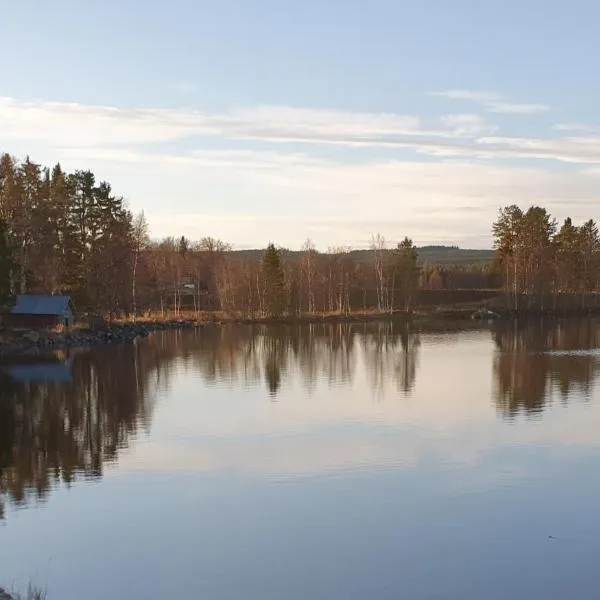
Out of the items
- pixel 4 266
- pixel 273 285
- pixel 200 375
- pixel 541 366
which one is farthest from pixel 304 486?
pixel 273 285

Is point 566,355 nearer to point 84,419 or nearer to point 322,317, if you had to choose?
point 84,419

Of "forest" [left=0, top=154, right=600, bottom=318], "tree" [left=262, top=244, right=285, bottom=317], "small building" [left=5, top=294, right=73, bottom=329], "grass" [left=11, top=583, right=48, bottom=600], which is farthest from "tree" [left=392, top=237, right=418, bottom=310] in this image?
"grass" [left=11, top=583, right=48, bottom=600]

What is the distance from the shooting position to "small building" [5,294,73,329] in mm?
42844

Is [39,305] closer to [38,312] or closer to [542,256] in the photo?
[38,312]

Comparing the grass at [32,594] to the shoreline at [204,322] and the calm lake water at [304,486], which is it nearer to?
the calm lake water at [304,486]

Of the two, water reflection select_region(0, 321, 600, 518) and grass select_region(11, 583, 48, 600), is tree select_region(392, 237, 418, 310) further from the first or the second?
grass select_region(11, 583, 48, 600)

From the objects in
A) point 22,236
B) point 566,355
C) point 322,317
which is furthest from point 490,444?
point 322,317

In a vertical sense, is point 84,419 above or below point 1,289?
below

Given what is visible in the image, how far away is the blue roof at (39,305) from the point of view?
42750mm

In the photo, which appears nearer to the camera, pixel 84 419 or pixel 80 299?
pixel 84 419

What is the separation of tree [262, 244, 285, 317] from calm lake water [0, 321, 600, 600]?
3549 cm

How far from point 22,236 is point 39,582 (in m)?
35.6

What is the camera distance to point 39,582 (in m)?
10.2

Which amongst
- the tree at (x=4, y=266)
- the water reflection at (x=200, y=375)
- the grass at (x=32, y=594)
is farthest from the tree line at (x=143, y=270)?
the grass at (x=32, y=594)
